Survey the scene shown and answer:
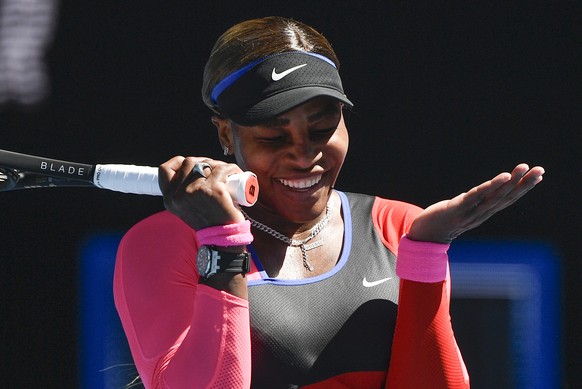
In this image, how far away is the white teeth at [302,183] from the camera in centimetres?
208

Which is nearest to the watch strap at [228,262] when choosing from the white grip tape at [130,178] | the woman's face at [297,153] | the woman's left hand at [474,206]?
the white grip tape at [130,178]

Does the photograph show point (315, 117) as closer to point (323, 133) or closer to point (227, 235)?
point (323, 133)

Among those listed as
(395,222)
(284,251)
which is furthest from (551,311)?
(284,251)

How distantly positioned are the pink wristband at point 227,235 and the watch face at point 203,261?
2cm

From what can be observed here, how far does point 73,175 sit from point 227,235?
38 centimetres

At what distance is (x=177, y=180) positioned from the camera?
1840mm

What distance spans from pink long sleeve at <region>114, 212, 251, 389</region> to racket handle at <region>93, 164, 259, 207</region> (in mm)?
138

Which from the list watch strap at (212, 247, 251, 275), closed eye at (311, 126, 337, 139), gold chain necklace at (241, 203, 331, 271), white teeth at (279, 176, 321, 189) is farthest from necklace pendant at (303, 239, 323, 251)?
watch strap at (212, 247, 251, 275)

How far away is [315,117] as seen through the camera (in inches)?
80.8

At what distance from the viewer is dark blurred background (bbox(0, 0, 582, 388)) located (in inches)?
113

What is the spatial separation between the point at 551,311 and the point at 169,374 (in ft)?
4.68

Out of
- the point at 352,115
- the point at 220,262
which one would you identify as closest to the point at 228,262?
the point at 220,262

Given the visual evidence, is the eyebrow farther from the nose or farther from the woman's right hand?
the woman's right hand

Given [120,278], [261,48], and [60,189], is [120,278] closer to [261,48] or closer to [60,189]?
[261,48]
